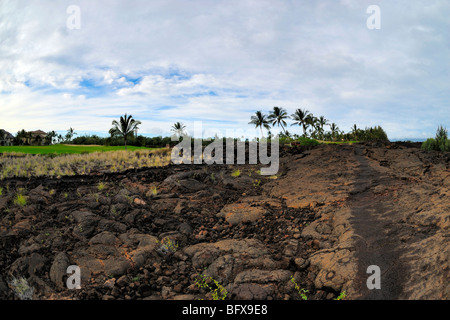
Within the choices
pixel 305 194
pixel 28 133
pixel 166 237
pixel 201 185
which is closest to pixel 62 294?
pixel 166 237

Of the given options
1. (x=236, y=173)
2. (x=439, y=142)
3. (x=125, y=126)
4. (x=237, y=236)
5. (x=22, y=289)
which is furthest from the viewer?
→ (x=125, y=126)

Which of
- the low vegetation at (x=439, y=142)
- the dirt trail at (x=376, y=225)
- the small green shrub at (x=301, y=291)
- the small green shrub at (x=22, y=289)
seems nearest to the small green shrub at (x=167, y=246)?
the small green shrub at (x=22, y=289)

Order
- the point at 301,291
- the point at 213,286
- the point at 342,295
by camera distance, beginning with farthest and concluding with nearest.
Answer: the point at 213,286 → the point at 301,291 → the point at 342,295

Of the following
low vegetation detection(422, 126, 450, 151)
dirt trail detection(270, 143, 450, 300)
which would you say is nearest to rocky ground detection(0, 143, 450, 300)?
dirt trail detection(270, 143, 450, 300)

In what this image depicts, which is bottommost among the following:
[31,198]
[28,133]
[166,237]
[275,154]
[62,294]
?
[62,294]

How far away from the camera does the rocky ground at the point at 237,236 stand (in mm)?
4520

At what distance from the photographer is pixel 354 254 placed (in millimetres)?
4805

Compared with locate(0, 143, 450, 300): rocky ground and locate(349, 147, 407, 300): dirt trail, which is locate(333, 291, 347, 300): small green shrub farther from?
locate(349, 147, 407, 300): dirt trail

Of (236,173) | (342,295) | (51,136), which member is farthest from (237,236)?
(51,136)

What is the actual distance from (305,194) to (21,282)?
6741 millimetres

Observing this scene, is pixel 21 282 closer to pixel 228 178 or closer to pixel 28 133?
pixel 228 178

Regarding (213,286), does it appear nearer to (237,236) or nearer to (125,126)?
(237,236)

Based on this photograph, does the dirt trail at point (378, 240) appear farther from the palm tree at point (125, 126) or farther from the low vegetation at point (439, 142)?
the palm tree at point (125, 126)

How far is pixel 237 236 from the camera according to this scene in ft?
21.1
